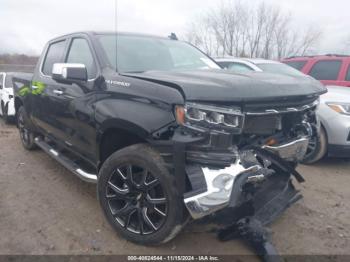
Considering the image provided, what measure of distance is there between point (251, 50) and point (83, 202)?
30.2m

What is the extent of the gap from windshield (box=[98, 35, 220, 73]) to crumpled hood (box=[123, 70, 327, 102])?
0.48 meters

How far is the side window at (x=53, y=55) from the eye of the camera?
4.47 meters

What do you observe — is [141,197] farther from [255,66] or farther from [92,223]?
[255,66]

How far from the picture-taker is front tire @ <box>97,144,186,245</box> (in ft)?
8.48

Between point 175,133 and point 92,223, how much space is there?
1.50m

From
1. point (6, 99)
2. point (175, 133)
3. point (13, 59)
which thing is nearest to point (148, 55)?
point (175, 133)

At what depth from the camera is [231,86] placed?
2459 millimetres

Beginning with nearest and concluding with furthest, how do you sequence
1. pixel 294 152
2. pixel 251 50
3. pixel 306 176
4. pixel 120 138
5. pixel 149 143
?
pixel 149 143
pixel 294 152
pixel 120 138
pixel 306 176
pixel 251 50

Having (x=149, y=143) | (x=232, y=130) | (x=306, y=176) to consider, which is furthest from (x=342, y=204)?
(x=149, y=143)

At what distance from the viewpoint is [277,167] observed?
120 inches

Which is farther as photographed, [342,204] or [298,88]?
[342,204]

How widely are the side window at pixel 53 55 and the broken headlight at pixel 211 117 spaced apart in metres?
2.65

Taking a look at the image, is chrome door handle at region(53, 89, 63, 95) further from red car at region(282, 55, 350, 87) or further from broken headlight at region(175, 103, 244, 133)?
red car at region(282, 55, 350, 87)

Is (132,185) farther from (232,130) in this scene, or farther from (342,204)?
(342,204)
